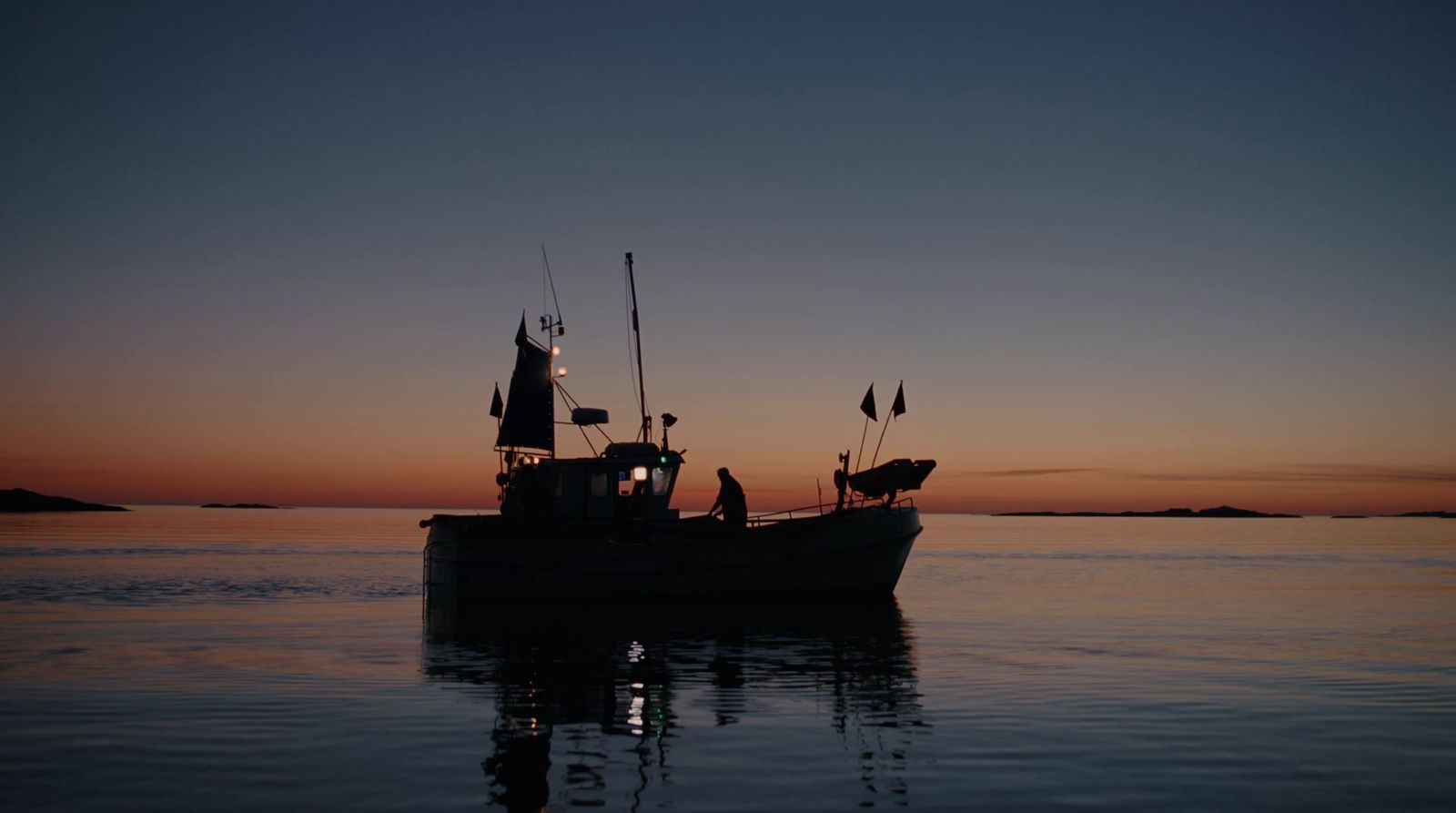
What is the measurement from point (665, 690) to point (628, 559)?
13.0m

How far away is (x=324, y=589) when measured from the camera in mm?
39875

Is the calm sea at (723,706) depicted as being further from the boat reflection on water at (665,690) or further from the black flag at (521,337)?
the black flag at (521,337)

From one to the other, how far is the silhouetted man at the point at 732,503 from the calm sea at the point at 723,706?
2728 mm

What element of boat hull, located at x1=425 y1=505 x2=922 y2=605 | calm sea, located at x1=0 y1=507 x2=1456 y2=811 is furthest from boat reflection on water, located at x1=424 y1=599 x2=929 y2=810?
boat hull, located at x1=425 y1=505 x2=922 y2=605

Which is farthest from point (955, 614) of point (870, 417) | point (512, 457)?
point (512, 457)

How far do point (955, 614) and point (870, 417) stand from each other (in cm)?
666

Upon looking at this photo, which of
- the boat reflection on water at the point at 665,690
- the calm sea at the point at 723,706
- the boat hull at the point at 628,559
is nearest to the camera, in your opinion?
the calm sea at the point at 723,706

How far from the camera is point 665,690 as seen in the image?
1756cm

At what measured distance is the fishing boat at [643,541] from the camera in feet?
99.9

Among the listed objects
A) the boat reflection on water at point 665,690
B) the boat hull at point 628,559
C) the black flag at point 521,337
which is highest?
the black flag at point 521,337

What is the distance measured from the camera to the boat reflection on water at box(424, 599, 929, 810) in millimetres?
11359

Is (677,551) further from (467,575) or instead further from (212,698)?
(212,698)

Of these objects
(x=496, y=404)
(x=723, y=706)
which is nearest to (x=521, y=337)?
(x=496, y=404)

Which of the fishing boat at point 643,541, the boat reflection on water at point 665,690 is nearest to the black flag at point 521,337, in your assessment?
the fishing boat at point 643,541
